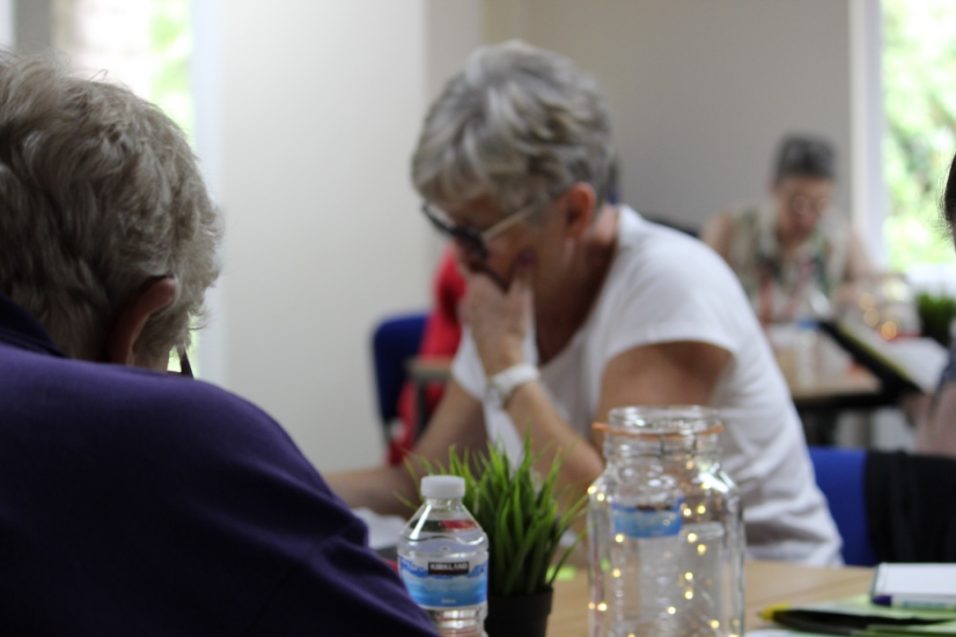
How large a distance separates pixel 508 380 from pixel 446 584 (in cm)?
93

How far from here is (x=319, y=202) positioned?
16.6ft

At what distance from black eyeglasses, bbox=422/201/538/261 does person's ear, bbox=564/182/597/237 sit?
2.3 inches

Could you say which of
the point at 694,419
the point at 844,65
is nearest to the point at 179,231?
the point at 694,419

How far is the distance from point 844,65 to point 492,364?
4.83 metres

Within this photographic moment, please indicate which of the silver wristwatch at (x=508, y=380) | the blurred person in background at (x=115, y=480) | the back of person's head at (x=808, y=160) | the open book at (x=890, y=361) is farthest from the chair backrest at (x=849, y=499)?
the back of person's head at (x=808, y=160)

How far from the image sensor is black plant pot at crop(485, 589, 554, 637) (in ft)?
4.05

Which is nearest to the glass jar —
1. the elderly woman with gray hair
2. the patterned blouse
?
the elderly woman with gray hair

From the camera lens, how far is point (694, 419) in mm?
1383

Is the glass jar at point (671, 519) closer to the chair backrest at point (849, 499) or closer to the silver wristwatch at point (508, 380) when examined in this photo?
the silver wristwatch at point (508, 380)

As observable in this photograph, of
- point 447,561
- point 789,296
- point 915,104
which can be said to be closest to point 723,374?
point 447,561

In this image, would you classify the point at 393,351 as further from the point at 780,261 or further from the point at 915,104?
the point at 915,104

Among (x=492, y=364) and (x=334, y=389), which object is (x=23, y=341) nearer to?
(x=492, y=364)

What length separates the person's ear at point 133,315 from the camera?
0.94 meters

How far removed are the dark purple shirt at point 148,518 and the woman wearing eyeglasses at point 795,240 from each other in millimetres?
4935
